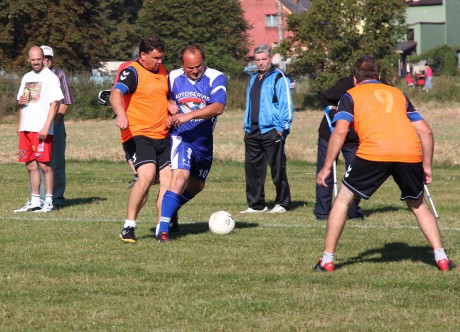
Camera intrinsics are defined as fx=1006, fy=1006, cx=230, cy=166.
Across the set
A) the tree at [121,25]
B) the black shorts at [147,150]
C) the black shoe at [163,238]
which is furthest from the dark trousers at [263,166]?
the tree at [121,25]

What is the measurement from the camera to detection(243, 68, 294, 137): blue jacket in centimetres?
1341

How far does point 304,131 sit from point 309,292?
26.5 m

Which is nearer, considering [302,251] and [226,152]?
[302,251]

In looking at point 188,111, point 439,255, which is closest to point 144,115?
point 188,111

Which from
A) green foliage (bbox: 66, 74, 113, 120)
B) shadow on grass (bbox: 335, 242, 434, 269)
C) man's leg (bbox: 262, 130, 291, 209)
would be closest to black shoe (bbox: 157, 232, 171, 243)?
shadow on grass (bbox: 335, 242, 434, 269)

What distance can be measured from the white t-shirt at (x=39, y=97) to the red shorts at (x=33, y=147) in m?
0.13


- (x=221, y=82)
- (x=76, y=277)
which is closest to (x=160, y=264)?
(x=76, y=277)

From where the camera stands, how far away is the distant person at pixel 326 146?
38.7ft

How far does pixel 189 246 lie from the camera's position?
32.4ft

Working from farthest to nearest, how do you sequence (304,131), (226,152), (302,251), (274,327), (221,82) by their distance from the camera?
(304,131)
(226,152)
(221,82)
(302,251)
(274,327)

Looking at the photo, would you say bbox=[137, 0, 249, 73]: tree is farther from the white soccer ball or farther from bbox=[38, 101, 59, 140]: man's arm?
the white soccer ball

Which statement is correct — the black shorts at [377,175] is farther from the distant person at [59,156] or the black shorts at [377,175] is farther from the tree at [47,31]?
the tree at [47,31]

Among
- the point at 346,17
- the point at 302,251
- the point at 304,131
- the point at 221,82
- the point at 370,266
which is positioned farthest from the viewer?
the point at 346,17

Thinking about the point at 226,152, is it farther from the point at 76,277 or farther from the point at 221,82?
the point at 76,277
